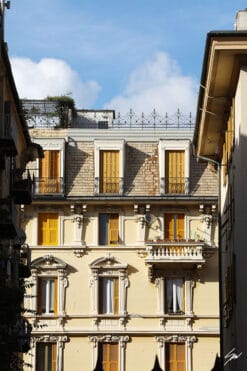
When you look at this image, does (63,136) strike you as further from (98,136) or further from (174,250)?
(174,250)

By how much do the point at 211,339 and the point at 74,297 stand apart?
282 inches

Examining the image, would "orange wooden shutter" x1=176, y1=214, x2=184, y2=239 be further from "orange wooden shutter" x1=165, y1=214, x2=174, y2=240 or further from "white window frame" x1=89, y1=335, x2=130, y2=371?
"white window frame" x1=89, y1=335, x2=130, y2=371

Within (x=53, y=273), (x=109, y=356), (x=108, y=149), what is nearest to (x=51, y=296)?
(x=53, y=273)

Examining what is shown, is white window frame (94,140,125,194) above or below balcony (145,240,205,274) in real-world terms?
above

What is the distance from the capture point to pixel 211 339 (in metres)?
64.6

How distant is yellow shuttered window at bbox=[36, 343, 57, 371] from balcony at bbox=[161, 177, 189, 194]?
971cm

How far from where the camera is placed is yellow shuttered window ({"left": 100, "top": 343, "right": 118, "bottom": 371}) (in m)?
64.6

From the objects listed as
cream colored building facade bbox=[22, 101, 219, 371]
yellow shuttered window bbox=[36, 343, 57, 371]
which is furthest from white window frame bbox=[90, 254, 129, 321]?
yellow shuttered window bbox=[36, 343, 57, 371]

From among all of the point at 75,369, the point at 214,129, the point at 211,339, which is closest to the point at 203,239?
the point at 211,339

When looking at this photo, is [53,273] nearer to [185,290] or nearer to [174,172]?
[185,290]

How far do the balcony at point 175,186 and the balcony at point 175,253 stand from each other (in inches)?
120

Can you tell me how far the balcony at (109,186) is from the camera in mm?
66125

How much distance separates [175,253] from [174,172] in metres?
4.61

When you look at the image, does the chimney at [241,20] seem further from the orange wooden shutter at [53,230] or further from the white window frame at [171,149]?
the orange wooden shutter at [53,230]
